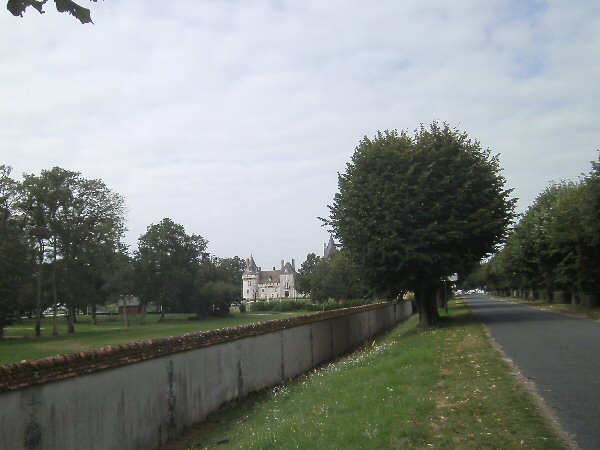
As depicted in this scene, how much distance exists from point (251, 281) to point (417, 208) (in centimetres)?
15425

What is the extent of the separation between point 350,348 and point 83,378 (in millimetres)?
21223

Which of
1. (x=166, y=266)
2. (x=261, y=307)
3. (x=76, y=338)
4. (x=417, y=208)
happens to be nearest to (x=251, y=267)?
(x=261, y=307)

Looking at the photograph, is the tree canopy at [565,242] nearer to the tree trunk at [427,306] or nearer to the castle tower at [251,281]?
the tree trunk at [427,306]

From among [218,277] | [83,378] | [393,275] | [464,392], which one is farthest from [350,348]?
[218,277]

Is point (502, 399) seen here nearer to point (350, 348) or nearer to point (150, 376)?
point (150, 376)

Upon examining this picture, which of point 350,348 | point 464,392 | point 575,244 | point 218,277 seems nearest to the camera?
point 464,392

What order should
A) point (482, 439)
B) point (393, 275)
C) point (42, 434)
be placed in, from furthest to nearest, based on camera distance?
1. point (393, 275)
2. point (42, 434)
3. point (482, 439)

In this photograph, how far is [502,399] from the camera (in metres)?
9.08

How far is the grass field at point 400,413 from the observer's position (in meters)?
7.25

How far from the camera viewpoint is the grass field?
7253 mm

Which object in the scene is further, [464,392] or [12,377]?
[464,392]

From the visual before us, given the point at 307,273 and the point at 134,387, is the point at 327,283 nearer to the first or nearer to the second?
the point at 307,273

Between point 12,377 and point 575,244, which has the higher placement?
point 575,244

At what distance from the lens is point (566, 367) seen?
39.5 ft
